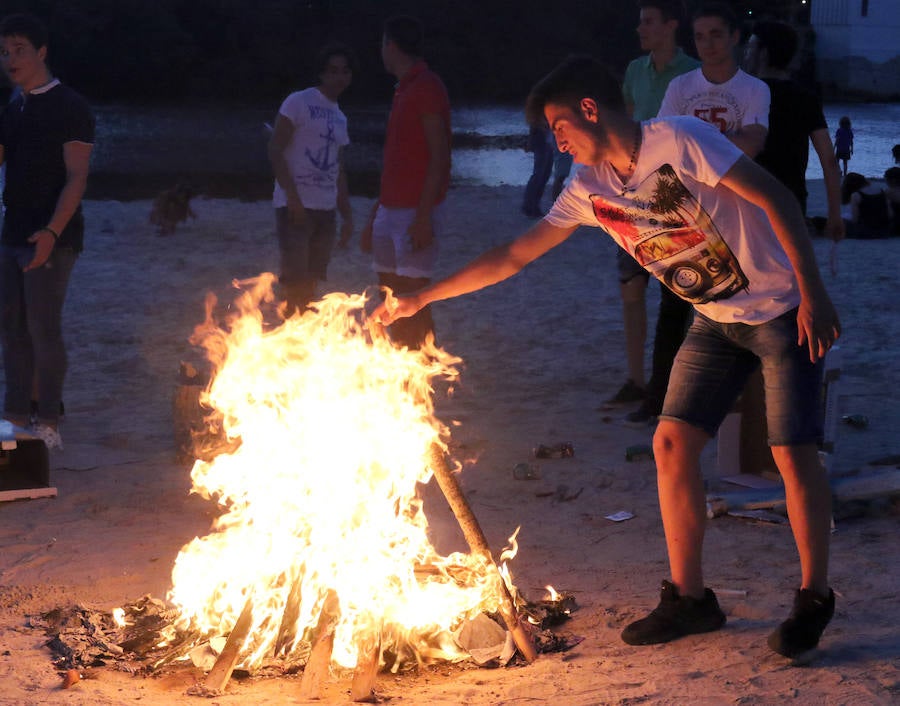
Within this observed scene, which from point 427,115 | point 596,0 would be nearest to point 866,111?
point 596,0

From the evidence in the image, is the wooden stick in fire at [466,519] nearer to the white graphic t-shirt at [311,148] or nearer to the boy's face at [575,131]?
the boy's face at [575,131]

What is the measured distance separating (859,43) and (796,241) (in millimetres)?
56722

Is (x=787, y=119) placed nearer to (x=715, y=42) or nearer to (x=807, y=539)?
(x=715, y=42)

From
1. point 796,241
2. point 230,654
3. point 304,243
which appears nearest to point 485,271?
point 796,241

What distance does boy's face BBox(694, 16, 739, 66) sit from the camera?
5902 mm

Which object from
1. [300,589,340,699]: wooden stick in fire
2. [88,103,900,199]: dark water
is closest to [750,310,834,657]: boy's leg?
[300,589,340,699]: wooden stick in fire

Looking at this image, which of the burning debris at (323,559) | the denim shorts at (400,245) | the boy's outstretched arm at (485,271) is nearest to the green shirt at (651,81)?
the denim shorts at (400,245)

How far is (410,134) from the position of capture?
7.24 m

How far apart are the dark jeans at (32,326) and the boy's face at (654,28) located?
338 cm

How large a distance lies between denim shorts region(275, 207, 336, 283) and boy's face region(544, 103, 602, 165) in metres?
4.67

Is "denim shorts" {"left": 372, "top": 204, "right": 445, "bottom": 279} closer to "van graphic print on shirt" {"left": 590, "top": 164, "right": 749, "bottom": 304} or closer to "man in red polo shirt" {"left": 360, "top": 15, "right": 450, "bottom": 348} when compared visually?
"man in red polo shirt" {"left": 360, "top": 15, "right": 450, "bottom": 348}

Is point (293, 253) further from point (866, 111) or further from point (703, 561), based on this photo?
point (866, 111)

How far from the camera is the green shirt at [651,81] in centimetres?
679

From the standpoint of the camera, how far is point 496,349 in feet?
29.9
